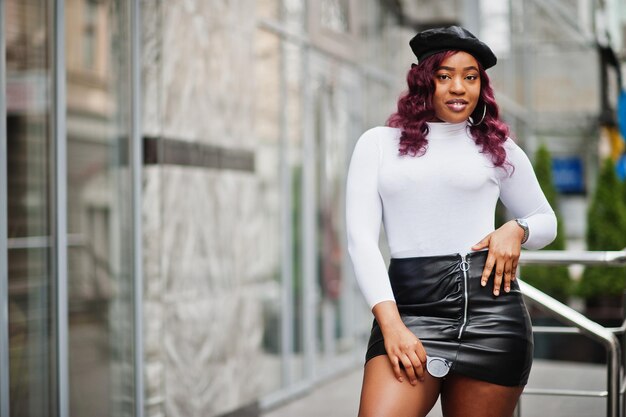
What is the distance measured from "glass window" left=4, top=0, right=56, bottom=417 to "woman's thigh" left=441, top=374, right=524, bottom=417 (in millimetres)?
2824

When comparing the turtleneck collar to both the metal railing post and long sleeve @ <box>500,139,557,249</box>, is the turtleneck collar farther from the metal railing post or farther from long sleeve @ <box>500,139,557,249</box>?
the metal railing post

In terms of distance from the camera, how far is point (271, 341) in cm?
756

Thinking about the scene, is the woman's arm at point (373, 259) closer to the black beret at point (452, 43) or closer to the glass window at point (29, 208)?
the black beret at point (452, 43)

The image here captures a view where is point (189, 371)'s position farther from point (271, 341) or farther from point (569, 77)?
point (569, 77)

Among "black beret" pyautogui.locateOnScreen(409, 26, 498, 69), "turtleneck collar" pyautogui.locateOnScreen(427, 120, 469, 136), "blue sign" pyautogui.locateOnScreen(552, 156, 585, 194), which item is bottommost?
"turtleneck collar" pyautogui.locateOnScreen(427, 120, 469, 136)

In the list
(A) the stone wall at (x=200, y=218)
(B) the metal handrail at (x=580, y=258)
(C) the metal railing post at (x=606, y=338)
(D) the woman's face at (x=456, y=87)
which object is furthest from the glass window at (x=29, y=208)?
(D) the woman's face at (x=456, y=87)

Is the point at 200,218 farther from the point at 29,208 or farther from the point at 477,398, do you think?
the point at 477,398

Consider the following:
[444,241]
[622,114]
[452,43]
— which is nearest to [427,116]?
[452,43]

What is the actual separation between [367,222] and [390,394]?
1.41ft

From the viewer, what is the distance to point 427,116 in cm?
255

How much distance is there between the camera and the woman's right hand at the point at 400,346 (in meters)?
2.36

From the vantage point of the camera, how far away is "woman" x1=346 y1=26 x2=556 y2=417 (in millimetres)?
2443

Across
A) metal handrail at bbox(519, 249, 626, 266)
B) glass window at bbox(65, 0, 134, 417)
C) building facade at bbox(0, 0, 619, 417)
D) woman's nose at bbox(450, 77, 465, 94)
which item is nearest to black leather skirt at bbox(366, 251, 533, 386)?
woman's nose at bbox(450, 77, 465, 94)

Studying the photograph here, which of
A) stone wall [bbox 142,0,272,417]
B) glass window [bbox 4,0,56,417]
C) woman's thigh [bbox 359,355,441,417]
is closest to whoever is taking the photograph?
woman's thigh [bbox 359,355,441,417]
